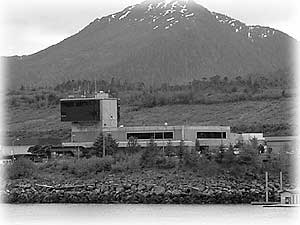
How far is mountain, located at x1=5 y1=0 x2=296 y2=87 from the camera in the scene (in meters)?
91.7

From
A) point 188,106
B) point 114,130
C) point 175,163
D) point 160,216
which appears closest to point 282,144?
point 114,130

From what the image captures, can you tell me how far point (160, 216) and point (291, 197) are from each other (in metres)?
5.07

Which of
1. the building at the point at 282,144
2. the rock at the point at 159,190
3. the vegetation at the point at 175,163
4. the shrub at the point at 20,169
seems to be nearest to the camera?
the rock at the point at 159,190

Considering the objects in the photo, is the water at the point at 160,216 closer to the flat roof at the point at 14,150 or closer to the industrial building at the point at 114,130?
the industrial building at the point at 114,130

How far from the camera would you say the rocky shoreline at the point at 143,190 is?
25953 millimetres

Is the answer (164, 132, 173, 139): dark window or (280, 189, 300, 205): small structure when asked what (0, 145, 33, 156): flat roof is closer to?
(164, 132, 173, 139): dark window

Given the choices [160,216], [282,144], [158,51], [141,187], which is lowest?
[160,216]

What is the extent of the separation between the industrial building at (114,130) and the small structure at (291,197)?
32.2 feet

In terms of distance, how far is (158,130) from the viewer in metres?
33.9

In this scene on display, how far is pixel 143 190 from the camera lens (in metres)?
26.5

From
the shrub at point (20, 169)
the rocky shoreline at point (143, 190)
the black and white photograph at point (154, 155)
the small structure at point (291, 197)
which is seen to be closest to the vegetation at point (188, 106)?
the black and white photograph at point (154, 155)

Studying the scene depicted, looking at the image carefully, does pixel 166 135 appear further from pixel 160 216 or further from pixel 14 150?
pixel 160 216

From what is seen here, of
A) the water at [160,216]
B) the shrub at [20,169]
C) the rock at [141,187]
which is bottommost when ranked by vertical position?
the water at [160,216]

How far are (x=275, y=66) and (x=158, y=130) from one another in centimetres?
6798
